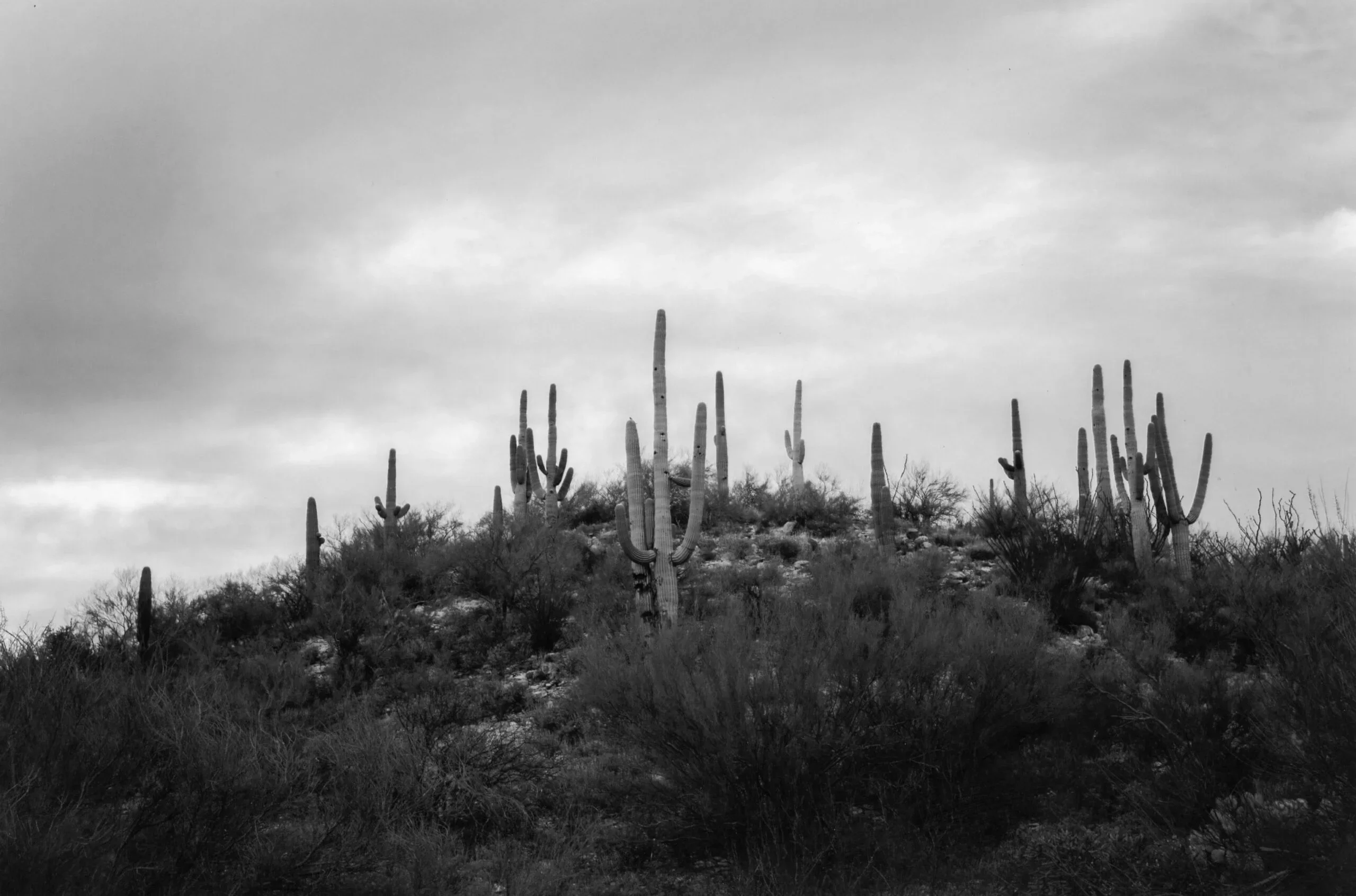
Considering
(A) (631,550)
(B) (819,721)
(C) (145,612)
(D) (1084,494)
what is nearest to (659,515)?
(A) (631,550)

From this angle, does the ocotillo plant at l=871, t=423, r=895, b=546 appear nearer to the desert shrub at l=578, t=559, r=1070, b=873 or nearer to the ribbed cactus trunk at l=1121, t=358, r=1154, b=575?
the ribbed cactus trunk at l=1121, t=358, r=1154, b=575

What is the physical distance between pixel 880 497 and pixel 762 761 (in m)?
12.3

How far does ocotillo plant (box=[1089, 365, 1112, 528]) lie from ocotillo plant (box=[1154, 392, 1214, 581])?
78.6 inches

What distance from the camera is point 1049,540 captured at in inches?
832

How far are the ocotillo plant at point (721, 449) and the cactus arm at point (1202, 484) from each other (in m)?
10.7

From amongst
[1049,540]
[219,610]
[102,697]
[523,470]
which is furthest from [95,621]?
[1049,540]

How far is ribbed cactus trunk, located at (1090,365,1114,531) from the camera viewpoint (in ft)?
79.7

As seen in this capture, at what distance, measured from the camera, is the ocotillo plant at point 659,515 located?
18.0 meters

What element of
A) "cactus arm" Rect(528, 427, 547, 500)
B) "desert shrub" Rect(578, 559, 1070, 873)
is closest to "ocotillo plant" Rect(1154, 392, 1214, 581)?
"desert shrub" Rect(578, 559, 1070, 873)

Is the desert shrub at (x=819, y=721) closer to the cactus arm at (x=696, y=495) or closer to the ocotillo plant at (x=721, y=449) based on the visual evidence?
the cactus arm at (x=696, y=495)

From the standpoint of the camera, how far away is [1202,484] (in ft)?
71.7

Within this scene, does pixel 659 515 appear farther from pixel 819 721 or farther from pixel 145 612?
pixel 145 612

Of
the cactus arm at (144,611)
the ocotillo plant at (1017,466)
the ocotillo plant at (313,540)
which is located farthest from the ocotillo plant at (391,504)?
the ocotillo plant at (1017,466)

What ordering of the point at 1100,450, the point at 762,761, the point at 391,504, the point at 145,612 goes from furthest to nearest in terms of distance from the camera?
the point at 391,504
the point at 1100,450
the point at 145,612
the point at 762,761
